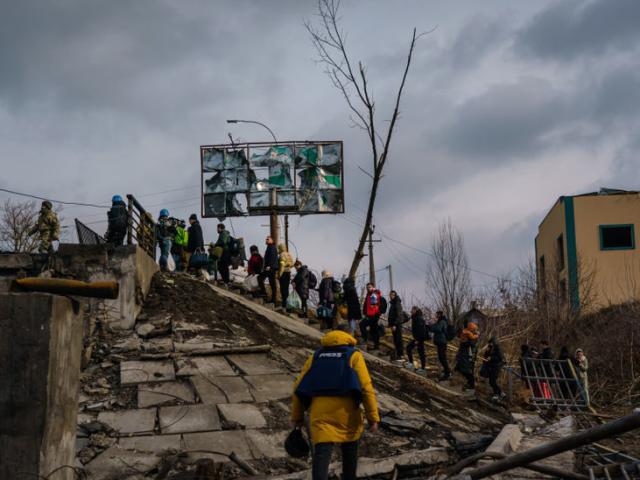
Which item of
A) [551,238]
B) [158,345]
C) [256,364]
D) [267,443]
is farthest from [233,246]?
[551,238]

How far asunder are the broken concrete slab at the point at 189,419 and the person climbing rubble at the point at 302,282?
814cm

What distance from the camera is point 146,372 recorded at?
45.5 ft

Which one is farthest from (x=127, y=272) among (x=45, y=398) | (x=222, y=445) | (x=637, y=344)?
(x=637, y=344)

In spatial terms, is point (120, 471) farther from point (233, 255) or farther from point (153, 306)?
point (233, 255)

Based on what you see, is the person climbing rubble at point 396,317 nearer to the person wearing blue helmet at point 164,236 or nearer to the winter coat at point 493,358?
the winter coat at point 493,358

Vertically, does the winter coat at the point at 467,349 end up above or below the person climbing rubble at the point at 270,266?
below

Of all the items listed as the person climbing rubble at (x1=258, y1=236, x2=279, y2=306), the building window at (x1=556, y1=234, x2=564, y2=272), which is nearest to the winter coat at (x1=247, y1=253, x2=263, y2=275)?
the person climbing rubble at (x1=258, y1=236, x2=279, y2=306)

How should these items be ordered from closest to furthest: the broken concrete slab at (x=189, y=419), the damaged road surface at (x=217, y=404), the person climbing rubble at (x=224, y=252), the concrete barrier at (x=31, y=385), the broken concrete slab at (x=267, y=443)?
the concrete barrier at (x=31, y=385)
the damaged road surface at (x=217, y=404)
the broken concrete slab at (x=267, y=443)
the broken concrete slab at (x=189, y=419)
the person climbing rubble at (x=224, y=252)

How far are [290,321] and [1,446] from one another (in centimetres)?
1276

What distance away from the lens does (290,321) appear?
64.1ft

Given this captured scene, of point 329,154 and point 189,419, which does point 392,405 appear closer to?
point 189,419

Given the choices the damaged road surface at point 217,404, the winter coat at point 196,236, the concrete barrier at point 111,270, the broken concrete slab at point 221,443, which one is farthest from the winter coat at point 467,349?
the winter coat at point 196,236

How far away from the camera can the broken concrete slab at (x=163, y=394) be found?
503 inches

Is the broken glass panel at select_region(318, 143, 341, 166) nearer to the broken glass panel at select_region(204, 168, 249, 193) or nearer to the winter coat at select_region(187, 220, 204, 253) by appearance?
the broken glass panel at select_region(204, 168, 249, 193)
